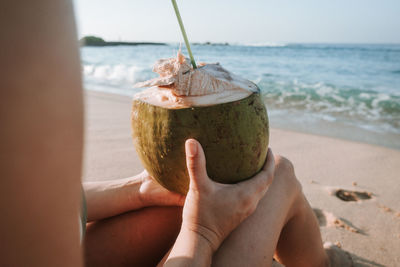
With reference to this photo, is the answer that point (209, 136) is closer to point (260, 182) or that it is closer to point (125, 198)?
point (260, 182)

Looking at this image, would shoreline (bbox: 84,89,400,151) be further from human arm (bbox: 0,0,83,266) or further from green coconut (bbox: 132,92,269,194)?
human arm (bbox: 0,0,83,266)

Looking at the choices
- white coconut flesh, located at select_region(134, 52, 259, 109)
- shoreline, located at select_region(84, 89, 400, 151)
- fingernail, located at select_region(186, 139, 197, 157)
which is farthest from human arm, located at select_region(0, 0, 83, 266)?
shoreline, located at select_region(84, 89, 400, 151)

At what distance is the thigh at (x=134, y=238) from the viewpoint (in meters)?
1.19

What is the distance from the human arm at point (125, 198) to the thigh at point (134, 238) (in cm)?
3

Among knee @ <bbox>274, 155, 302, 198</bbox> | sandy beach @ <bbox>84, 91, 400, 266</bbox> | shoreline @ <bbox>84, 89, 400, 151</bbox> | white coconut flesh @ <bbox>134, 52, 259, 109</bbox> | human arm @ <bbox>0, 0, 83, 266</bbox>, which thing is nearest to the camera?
human arm @ <bbox>0, 0, 83, 266</bbox>

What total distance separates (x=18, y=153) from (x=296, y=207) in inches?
44.5

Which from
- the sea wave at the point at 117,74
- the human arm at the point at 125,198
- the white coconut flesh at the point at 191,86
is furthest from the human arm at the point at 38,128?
the sea wave at the point at 117,74

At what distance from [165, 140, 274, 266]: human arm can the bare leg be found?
47 millimetres

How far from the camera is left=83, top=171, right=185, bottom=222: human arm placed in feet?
4.07

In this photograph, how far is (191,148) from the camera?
0.85 meters

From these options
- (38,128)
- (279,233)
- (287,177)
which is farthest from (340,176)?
(38,128)

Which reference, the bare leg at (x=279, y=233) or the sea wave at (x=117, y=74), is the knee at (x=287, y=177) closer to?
the bare leg at (x=279, y=233)

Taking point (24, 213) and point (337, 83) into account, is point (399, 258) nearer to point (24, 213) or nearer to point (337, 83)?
point (24, 213)

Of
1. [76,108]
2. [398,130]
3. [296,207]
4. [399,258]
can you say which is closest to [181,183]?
[296,207]
